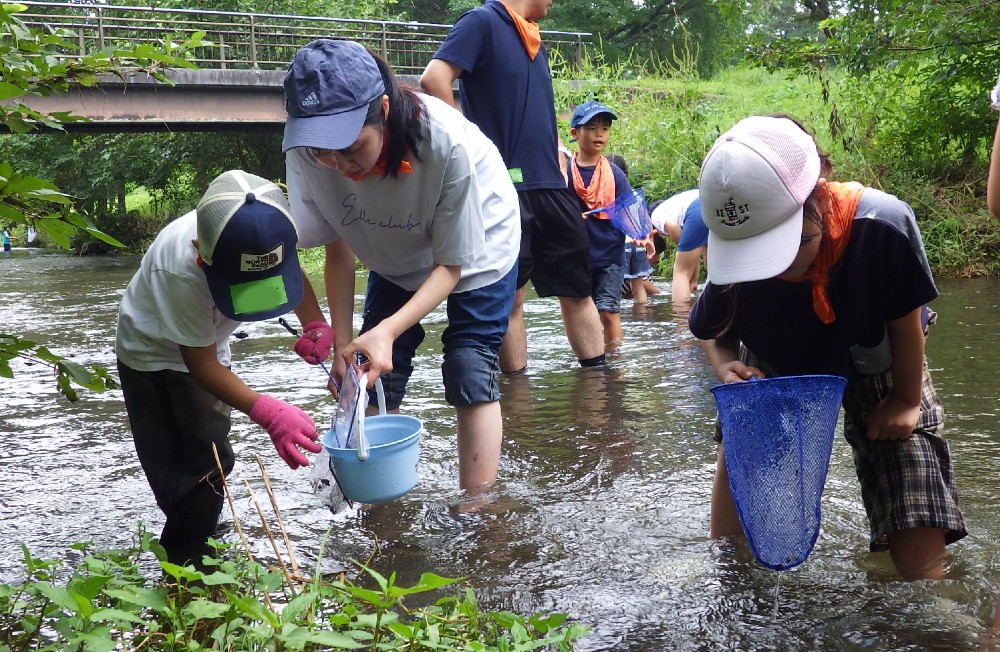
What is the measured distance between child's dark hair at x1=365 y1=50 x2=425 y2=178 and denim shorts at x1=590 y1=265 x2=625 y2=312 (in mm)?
3843

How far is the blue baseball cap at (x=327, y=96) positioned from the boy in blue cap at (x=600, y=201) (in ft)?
13.5

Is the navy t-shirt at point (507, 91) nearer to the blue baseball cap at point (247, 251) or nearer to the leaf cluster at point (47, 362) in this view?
the blue baseball cap at point (247, 251)

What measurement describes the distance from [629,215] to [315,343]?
14.6 ft

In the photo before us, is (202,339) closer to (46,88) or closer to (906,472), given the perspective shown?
(46,88)

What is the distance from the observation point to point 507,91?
14.6 ft

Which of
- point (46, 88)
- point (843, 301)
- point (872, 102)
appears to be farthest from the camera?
point (872, 102)

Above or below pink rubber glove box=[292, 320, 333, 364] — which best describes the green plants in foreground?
below

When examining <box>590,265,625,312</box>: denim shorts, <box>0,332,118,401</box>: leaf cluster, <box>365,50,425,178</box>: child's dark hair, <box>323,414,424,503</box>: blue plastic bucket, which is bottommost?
<box>590,265,625,312</box>: denim shorts

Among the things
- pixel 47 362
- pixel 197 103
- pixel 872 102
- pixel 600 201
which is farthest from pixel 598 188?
pixel 197 103

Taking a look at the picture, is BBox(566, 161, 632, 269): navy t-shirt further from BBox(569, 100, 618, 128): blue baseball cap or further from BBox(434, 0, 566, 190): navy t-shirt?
BBox(434, 0, 566, 190): navy t-shirt

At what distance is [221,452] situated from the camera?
9.93 feet

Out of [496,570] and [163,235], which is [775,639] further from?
[163,235]

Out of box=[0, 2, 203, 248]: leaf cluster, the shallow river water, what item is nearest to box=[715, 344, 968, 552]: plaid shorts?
the shallow river water

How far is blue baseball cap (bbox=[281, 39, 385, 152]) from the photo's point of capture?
8.14 feet
